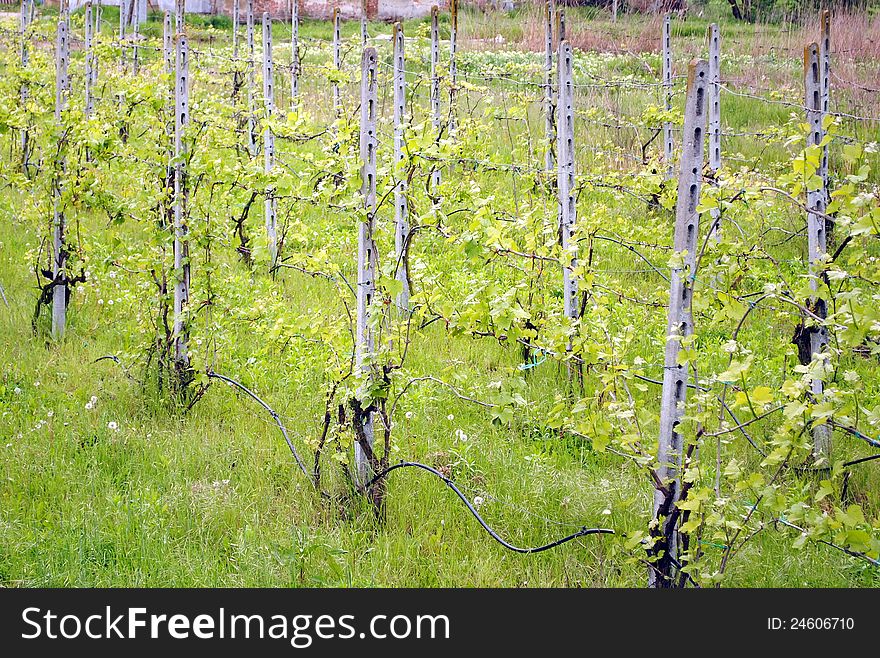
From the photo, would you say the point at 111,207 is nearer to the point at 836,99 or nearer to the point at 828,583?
the point at 828,583

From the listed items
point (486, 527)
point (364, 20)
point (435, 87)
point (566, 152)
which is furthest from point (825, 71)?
point (364, 20)

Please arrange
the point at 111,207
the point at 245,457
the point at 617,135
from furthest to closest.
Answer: the point at 617,135 → the point at 111,207 → the point at 245,457

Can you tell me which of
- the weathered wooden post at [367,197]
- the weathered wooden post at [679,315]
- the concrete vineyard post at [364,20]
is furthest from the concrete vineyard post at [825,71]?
the concrete vineyard post at [364,20]

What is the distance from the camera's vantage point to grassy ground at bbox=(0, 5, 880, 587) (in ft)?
12.9

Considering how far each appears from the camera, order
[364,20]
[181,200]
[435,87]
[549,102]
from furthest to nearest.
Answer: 1. [364,20]
2. [435,87]
3. [549,102]
4. [181,200]

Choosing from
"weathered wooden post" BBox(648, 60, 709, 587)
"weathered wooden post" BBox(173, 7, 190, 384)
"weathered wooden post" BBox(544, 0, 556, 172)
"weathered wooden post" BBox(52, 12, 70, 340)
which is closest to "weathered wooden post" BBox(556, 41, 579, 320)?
"weathered wooden post" BBox(544, 0, 556, 172)

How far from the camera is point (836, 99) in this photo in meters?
13.7

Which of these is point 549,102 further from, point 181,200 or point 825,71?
point 181,200

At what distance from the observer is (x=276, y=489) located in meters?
4.65

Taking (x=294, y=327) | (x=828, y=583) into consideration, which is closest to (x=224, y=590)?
(x=294, y=327)

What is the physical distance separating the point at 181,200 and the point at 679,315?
3.26 metres

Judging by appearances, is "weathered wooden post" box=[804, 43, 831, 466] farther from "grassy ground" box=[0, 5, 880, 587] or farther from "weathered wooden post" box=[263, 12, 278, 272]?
"weathered wooden post" box=[263, 12, 278, 272]

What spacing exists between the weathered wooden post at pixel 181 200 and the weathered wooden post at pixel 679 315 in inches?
115

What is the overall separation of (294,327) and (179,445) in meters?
1.25
